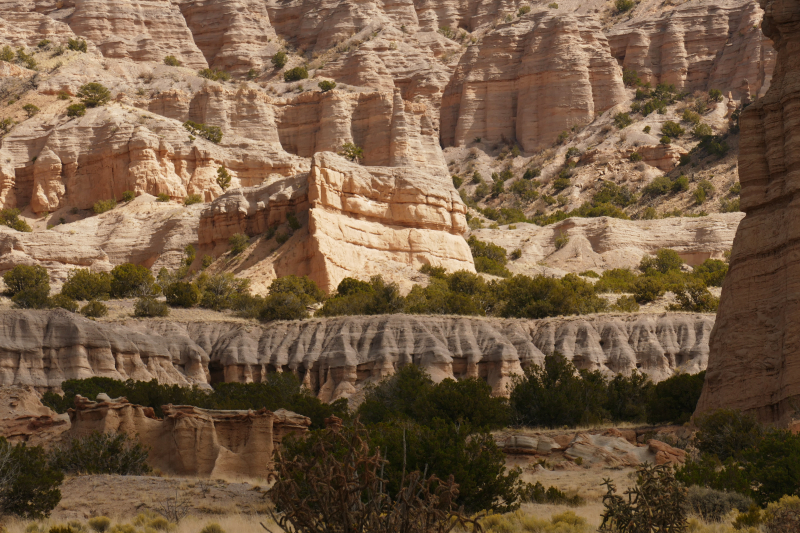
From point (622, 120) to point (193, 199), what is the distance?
146ft

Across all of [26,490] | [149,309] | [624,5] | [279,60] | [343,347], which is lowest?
[26,490]

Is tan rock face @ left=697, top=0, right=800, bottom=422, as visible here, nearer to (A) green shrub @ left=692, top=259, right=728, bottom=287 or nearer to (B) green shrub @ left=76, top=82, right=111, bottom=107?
(A) green shrub @ left=692, top=259, right=728, bottom=287

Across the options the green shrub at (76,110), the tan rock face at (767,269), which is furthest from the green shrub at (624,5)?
the tan rock face at (767,269)

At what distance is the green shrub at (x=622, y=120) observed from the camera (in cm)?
11694

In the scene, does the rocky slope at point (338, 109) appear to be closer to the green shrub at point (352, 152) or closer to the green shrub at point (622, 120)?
the green shrub at point (352, 152)

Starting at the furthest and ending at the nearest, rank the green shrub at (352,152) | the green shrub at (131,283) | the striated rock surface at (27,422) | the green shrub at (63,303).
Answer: the green shrub at (352,152) < the green shrub at (131,283) < the green shrub at (63,303) < the striated rock surface at (27,422)

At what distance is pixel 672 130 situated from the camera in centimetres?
11550

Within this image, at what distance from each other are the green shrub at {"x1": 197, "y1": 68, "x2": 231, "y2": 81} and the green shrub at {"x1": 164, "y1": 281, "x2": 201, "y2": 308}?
5836cm

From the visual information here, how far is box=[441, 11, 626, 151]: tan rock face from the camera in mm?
121812

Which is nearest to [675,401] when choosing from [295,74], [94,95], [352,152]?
[352,152]

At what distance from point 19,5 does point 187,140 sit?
3749 centimetres

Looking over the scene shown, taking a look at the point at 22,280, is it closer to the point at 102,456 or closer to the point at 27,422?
the point at 27,422

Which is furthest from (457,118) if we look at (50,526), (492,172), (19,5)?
(50,526)

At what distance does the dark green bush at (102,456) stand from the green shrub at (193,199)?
6137 cm
